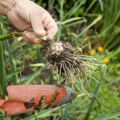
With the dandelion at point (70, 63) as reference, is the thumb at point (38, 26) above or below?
above

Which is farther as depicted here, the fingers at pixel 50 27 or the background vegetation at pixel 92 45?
the background vegetation at pixel 92 45

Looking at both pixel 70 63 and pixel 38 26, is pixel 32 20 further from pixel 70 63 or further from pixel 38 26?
pixel 70 63

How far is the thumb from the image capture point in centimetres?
130

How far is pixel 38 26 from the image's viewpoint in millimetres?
1327

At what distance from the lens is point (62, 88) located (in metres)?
1.35

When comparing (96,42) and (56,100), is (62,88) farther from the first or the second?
(96,42)

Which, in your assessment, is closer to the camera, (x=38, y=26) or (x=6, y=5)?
(x=38, y=26)

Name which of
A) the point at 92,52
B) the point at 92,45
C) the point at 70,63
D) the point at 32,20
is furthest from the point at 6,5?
the point at 92,45

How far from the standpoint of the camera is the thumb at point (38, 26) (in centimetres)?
130

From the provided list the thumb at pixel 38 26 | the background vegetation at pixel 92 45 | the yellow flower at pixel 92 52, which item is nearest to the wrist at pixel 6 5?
the thumb at pixel 38 26

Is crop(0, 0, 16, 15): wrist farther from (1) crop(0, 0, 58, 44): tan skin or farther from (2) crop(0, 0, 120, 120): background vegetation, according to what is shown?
(2) crop(0, 0, 120, 120): background vegetation

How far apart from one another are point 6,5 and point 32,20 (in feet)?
0.59

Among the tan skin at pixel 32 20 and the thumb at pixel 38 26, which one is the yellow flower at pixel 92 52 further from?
the thumb at pixel 38 26

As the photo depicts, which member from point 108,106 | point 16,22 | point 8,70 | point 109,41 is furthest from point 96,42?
point 16,22
